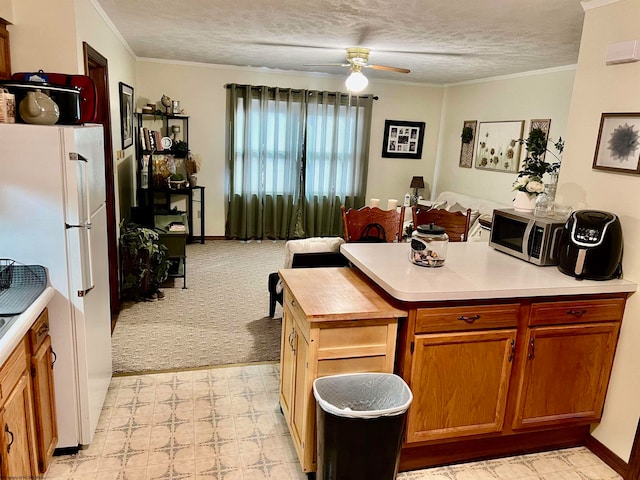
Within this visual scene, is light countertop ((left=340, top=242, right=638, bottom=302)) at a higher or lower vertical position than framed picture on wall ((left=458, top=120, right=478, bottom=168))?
lower

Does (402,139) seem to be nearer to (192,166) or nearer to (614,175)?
(192,166)

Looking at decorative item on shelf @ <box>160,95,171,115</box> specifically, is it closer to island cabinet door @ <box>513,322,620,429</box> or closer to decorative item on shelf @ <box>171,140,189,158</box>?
decorative item on shelf @ <box>171,140,189,158</box>

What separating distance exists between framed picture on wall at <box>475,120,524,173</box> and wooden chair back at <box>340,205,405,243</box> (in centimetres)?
273

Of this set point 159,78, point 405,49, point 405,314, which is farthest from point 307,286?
point 159,78

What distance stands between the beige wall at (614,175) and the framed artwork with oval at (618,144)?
37 millimetres

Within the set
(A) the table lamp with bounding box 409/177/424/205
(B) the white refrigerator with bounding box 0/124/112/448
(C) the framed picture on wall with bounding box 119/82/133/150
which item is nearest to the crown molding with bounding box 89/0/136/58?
(C) the framed picture on wall with bounding box 119/82/133/150

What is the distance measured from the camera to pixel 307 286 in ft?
7.63

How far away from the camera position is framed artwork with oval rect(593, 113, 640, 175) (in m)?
2.27

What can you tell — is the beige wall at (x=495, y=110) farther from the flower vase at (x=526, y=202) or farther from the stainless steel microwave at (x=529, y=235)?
the stainless steel microwave at (x=529, y=235)

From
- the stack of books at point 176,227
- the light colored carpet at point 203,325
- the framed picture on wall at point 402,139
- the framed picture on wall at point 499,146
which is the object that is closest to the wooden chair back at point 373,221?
the light colored carpet at point 203,325

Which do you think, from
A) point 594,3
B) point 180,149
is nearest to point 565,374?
point 594,3

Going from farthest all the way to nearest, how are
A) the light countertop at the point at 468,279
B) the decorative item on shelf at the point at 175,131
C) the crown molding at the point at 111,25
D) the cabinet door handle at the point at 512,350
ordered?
the decorative item on shelf at the point at 175,131
the crown molding at the point at 111,25
the cabinet door handle at the point at 512,350
the light countertop at the point at 468,279

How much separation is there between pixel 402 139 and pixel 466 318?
561 cm

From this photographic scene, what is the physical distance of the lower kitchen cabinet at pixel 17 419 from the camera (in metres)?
1.59
